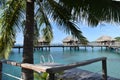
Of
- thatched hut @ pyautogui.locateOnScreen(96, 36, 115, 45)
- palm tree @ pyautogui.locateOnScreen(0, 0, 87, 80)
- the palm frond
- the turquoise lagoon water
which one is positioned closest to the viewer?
palm tree @ pyautogui.locateOnScreen(0, 0, 87, 80)

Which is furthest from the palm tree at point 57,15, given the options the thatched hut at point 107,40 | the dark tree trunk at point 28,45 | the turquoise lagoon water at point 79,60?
the thatched hut at point 107,40

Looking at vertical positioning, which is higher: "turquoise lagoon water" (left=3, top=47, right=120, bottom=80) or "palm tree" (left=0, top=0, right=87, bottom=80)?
"palm tree" (left=0, top=0, right=87, bottom=80)

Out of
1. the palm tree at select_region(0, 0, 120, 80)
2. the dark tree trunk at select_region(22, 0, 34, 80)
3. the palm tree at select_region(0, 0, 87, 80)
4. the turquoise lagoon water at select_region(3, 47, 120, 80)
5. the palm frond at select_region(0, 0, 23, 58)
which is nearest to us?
the palm tree at select_region(0, 0, 120, 80)

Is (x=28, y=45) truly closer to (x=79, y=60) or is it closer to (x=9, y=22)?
(x=9, y=22)

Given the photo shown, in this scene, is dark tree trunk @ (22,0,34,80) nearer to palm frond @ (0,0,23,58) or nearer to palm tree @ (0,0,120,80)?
palm tree @ (0,0,120,80)

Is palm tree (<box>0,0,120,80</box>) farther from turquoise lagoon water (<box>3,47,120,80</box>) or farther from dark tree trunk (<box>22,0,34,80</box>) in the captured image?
turquoise lagoon water (<box>3,47,120,80</box>)

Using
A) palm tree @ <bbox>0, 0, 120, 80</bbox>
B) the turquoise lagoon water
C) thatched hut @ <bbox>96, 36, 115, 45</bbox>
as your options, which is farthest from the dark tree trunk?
thatched hut @ <bbox>96, 36, 115, 45</bbox>

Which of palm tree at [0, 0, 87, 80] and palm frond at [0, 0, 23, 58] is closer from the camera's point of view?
palm tree at [0, 0, 87, 80]

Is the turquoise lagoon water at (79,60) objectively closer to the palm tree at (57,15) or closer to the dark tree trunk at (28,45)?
the palm tree at (57,15)

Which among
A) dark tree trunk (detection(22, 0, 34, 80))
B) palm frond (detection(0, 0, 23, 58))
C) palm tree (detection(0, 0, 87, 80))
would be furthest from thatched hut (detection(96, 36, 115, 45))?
dark tree trunk (detection(22, 0, 34, 80))

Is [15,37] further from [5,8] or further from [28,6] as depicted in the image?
[28,6]

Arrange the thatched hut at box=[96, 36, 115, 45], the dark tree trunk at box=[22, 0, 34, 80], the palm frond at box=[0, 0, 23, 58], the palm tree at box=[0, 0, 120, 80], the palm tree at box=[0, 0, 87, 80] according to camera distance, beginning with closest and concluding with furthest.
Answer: the palm tree at box=[0, 0, 120, 80], the dark tree trunk at box=[22, 0, 34, 80], the palm tree at box=[0, 0, 87, 80], the palm frond at box=[0, 0, 23, 58], the thatched hut at box=[96, 36, 115, 45]

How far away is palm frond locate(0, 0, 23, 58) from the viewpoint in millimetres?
5965

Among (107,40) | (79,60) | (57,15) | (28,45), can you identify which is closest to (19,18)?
(57,15)
